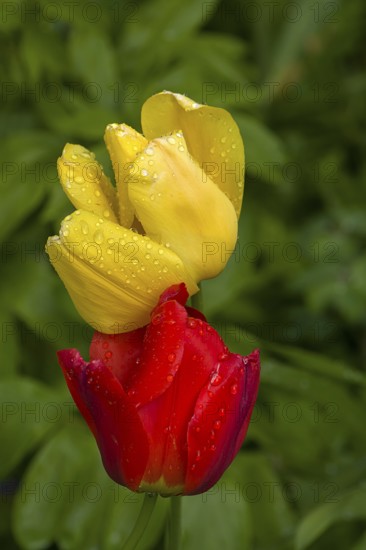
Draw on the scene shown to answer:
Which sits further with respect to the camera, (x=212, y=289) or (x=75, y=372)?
(x=212, y=289)

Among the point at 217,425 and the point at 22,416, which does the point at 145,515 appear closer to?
the point at 217,425

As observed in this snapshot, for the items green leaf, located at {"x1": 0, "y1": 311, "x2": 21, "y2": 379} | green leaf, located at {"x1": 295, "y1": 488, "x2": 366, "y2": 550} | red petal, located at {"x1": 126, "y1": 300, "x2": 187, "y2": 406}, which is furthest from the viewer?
green leaf, located at {"x1": 0, "y1": 311, "x2": 21, "y2": 379}

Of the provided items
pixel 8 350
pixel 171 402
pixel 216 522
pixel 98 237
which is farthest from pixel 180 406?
pixel 8 350

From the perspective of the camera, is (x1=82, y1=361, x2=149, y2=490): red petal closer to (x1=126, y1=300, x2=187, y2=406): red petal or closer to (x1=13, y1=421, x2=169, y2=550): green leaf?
(x1=126, y1=300, x2=187, y2=406): red petal

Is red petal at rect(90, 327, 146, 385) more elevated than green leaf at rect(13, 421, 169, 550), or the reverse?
red petal at rect(90, 327, 146, 385)

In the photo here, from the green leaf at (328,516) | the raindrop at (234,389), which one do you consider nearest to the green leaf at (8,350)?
the green leaf at (328,516)

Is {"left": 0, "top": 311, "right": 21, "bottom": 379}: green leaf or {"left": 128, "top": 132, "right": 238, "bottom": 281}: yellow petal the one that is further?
{"left": 0, "top": 311, "right": 21, "bottom": 379}: green leaf

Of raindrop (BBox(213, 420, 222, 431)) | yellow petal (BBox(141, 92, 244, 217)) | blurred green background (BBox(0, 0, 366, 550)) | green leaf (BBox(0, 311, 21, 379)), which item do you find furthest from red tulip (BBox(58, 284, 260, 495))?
green leaf (BBox(0, 311, 21, 379))

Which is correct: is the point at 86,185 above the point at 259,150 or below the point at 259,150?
above
